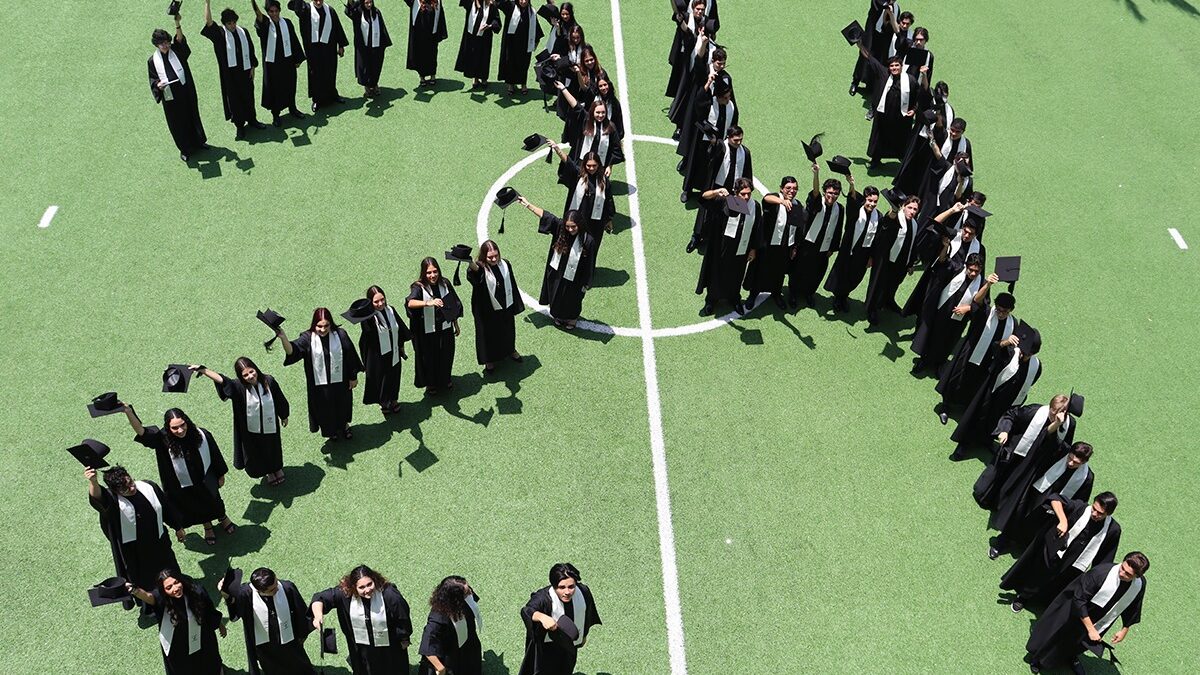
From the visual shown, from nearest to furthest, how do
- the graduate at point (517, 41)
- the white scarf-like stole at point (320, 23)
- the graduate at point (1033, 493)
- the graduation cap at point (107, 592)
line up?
1. the graduation cap at point (107, 592)
2. the graduate at point (1033, 493)
3. the white scarf-like stole at point (320, 23)
4. the graduate at point (517, 41)

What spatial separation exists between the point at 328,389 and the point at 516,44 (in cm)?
757

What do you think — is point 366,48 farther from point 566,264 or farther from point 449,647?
point 449,647

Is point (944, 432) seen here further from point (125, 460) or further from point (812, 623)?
point (125, 460)

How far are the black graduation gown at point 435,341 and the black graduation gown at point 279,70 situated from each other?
5646 millimetres

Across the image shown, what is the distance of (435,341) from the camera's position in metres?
11.0

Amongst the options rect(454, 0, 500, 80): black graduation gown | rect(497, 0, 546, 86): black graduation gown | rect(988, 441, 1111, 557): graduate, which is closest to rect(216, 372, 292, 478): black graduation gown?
rect(988, 441, 1111, 557): graduate

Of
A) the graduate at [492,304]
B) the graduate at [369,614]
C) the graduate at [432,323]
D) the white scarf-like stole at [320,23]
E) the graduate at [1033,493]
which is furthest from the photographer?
the white scarf-like stole at [320,23]

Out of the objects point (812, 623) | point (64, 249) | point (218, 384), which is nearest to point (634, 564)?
point (812, 623)

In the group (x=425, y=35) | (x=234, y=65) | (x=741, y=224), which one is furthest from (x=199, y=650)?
(x=425, y=35)

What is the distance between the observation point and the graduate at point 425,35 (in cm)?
1545

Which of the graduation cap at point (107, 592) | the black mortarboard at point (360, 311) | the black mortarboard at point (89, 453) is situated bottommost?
the graduation cap at point (107, 592)

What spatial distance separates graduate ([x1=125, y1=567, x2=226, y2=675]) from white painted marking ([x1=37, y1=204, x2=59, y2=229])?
6.98 metres

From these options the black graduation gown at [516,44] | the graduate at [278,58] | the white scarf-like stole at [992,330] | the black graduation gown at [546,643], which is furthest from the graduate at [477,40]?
the black graduation gown at [546,643]

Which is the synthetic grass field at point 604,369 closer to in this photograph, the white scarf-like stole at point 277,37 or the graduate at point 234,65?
the graduate at point 234,65
